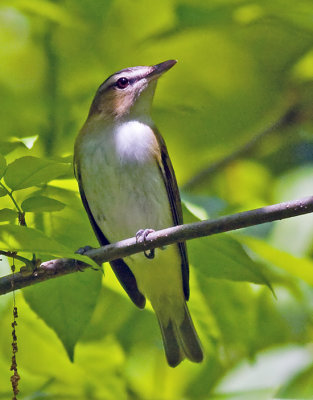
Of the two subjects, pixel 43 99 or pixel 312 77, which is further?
pixel 312 77

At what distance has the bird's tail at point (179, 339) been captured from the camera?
394 cm

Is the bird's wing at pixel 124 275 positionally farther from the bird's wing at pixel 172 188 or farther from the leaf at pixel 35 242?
the leaf at pixel 35 242

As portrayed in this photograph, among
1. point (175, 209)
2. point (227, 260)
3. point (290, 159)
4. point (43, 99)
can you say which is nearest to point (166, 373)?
point (175, 209)

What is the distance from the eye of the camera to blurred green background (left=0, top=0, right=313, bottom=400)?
286 centimetres

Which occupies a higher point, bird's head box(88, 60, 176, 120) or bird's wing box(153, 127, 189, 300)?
bird's head box(88, 60, 176, 120)

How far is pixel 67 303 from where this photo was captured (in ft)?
8.79

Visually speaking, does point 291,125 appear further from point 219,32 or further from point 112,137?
point 112,137

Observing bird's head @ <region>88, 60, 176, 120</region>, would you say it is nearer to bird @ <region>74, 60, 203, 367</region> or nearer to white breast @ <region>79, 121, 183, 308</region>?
bird @ <region>74, 60, 203, 367</region>

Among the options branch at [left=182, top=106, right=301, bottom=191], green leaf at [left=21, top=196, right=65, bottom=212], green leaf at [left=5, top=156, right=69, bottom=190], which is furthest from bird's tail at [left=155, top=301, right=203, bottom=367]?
green leaf at [left=5, top=156, right=69, bottom=190]

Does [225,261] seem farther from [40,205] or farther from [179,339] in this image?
[179,339]

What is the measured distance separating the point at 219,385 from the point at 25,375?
3.38ft

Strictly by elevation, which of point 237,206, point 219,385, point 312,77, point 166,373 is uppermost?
point 312,77

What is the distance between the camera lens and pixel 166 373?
12.9 feet

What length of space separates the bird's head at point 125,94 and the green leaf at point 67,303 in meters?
1.79
